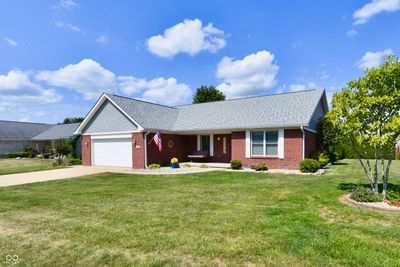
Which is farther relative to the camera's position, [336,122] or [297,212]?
[336,122]

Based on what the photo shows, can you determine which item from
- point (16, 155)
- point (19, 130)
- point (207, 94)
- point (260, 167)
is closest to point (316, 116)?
point (260, 167)

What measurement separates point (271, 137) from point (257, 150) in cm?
131

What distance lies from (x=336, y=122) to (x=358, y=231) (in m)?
3.90

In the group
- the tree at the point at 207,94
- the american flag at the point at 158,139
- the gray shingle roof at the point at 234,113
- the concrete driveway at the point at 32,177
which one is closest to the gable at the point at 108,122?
the gray shingle roof at the point at 234,113

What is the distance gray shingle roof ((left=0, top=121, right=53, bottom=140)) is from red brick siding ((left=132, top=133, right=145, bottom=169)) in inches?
1146

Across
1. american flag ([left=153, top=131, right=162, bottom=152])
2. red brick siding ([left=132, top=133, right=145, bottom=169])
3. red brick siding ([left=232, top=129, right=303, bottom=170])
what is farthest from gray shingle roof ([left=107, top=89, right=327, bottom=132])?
red brick siding ([left=132, top=133, right=145, bottom=169])

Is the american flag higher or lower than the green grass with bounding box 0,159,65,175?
higher

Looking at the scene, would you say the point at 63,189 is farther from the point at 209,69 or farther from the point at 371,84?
the point at 209,69

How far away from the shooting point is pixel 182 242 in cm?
473

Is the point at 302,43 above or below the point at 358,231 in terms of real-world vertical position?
above

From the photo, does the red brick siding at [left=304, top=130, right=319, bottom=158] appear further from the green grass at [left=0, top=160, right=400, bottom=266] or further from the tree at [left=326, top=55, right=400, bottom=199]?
the tree at [left=326, top=55, right=400, bottom=199]

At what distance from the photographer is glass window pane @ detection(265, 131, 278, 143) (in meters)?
16.9

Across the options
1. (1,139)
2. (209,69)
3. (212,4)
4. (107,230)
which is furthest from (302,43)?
(1,139)

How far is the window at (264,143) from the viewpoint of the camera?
55.5 ft
